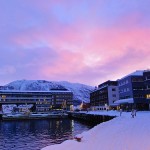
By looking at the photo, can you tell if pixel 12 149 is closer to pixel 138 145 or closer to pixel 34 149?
pixel 34 149

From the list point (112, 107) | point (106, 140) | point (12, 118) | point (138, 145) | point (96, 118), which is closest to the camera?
point (138, 145)

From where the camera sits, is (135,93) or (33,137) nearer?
(33,137)

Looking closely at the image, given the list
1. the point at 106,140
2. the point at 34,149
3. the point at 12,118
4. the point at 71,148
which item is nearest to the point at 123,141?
the point at 106,140

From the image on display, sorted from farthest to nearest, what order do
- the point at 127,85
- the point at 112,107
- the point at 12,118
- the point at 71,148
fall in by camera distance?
the point at 112,107, the point at 12,118, the point at 127,85, the point at 71,148

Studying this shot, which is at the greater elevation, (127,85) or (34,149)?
(127,85)

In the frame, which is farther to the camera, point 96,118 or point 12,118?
point 12,118

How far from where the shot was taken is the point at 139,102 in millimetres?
124875

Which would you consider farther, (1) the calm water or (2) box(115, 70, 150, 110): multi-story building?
(2) box(115, 70, 150, 110): multi-story building

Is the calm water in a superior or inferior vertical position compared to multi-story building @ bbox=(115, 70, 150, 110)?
inferior

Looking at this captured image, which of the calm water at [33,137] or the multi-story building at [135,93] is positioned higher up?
the multi-story building at [135,93]

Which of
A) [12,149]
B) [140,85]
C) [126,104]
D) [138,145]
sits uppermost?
[140,85]

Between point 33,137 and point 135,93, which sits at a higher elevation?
point 135,93

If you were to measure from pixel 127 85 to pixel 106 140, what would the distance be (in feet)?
366

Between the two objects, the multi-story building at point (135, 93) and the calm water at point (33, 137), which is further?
the multi-story building at point (135, 93)
